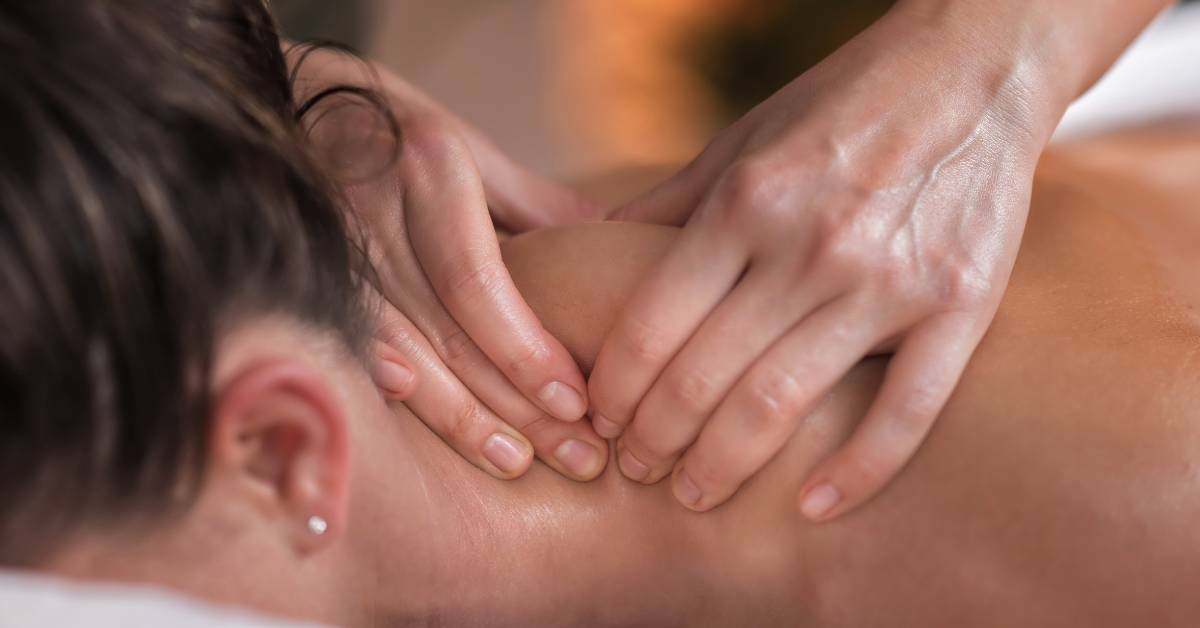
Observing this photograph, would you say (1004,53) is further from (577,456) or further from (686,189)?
(577,456)

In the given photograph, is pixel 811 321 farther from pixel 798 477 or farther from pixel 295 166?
pixel 295 166

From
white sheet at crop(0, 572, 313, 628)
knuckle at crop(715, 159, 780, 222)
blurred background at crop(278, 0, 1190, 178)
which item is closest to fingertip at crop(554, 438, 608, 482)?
knuckle at crop(715, 159, 780, 222)

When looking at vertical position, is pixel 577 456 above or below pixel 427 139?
below

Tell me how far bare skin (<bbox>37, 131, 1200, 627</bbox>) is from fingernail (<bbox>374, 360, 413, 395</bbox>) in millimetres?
23

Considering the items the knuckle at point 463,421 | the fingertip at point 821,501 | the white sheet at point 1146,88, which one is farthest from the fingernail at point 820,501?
the white sheet at point 1146,88

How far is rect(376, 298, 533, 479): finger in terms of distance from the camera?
2.72 feet

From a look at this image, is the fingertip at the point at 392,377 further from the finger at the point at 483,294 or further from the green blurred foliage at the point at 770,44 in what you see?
the green blurred foliage at the point at 770,44

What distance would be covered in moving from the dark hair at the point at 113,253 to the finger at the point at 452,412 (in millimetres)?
177

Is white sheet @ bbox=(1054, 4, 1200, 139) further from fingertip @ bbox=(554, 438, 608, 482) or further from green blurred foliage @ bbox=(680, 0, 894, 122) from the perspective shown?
fingertip @ bbox=(554, 438, 608, 482)

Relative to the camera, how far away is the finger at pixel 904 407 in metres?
0.75

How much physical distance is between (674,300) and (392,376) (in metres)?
0.21

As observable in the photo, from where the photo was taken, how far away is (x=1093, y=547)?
2.37ft

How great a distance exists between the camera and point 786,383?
0.75m

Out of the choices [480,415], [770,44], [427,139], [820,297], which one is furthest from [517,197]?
[770,44]
